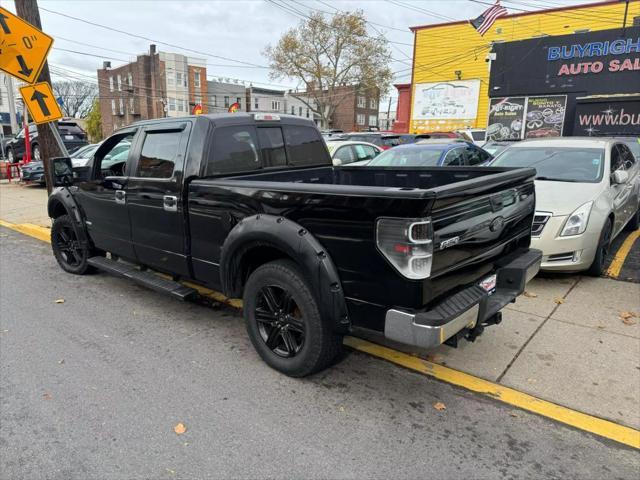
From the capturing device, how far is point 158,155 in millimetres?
4324

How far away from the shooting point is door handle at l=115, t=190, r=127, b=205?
4703 mm

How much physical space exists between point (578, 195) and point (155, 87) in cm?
6340

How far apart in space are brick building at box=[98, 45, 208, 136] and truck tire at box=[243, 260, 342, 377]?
192ft

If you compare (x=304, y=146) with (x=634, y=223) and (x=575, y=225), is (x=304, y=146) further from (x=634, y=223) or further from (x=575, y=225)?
(x=634, y=223)

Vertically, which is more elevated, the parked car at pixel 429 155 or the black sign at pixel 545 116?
the black sign at pixel 545 116

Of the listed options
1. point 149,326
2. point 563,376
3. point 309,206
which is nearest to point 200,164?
point 309,206

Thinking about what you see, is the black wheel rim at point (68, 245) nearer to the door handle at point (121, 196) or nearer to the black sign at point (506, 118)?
the door handle at point (121, 196)

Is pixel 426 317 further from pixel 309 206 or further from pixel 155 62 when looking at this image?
pixel 155 62

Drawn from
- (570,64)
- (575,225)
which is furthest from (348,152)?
(570,64)

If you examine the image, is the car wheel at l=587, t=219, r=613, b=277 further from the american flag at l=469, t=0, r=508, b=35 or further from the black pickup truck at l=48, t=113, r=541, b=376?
the american flag at l=469, t=0, r=508, b=35

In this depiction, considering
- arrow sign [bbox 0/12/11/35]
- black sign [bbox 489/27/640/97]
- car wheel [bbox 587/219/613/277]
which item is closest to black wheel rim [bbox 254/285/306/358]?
car wheel [bbox 587/219/613/277]

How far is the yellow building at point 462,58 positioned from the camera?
26.1 meters

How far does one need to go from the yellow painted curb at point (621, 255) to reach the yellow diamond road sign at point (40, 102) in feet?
27.2

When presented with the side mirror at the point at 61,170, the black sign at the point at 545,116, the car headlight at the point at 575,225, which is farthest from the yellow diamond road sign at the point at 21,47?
the black sign at the point at 545,116
